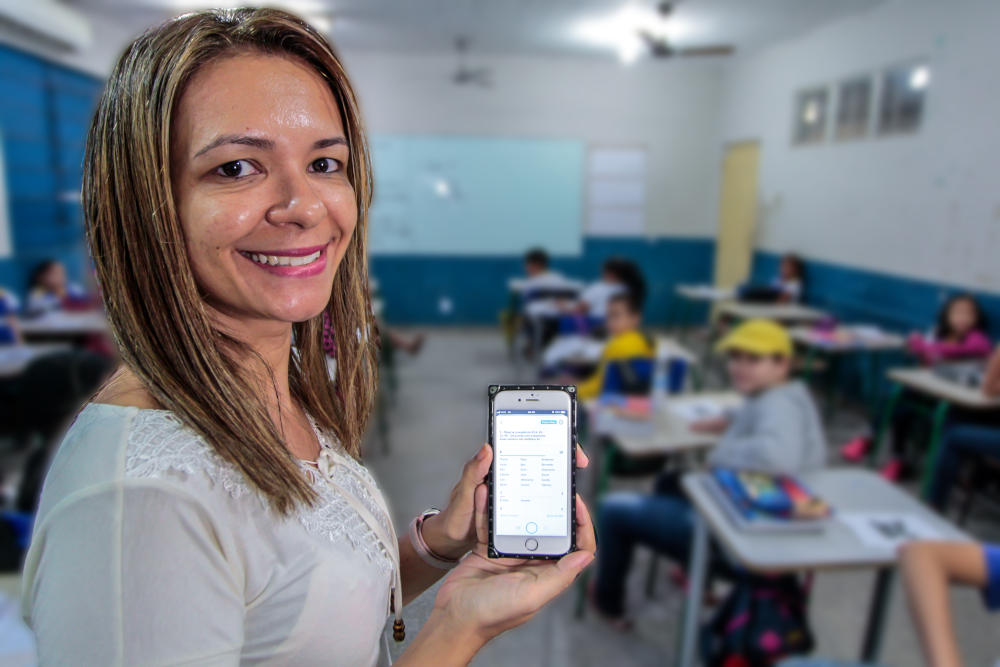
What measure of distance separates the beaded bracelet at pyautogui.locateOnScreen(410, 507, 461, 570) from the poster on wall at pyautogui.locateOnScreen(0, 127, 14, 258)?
583 centimetres

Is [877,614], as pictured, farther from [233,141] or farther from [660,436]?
[233,141]

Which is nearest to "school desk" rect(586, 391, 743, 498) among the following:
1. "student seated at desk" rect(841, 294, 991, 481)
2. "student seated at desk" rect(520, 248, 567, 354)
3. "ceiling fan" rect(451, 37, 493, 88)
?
"student seated at desk" rect(841, 294, 991, 481)

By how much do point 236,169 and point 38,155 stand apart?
632 centimetres

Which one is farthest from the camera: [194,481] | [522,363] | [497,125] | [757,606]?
[497,125]

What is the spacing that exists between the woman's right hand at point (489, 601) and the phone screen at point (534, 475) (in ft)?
0.05

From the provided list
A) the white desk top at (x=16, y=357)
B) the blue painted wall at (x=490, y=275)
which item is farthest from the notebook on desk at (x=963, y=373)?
the white desk top at (x=16, y=357)

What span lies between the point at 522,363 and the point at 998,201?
390 centimetres

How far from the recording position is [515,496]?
0.50 metres

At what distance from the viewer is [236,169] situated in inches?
18.6

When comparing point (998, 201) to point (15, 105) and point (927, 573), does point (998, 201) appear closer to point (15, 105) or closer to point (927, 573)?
point (927, 573)

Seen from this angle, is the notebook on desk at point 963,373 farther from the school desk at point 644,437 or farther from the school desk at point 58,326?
the school desk at point 58,326

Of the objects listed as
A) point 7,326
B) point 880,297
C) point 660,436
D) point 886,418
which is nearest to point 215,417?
point 660,436

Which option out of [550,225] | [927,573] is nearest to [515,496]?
[927,573]

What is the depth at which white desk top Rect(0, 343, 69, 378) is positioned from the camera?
3.22 metres
